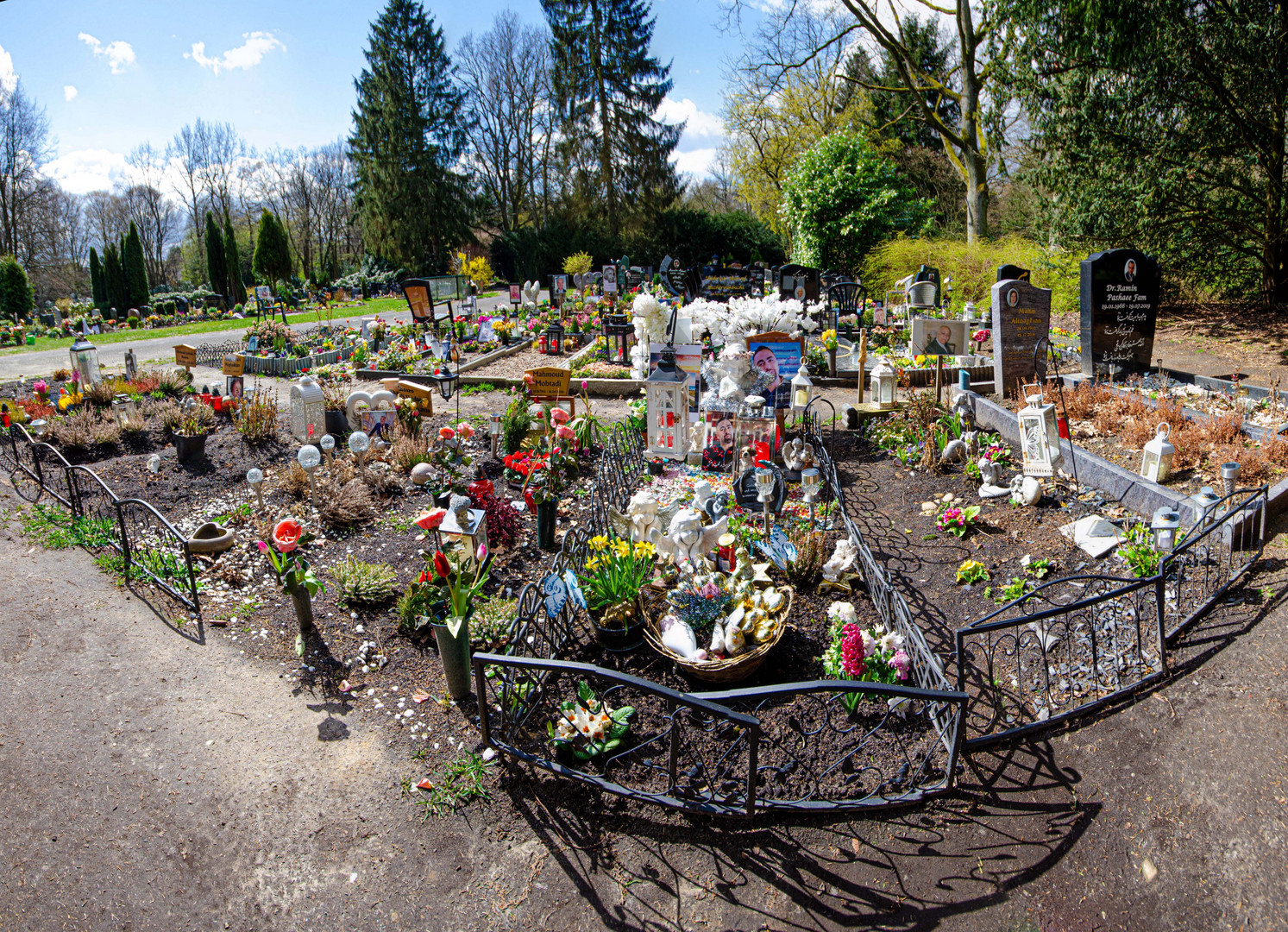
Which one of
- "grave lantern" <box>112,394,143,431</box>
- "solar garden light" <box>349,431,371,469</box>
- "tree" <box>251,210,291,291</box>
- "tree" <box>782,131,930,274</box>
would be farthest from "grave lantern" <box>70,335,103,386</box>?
"tree" <box>251,210,291,291</box>

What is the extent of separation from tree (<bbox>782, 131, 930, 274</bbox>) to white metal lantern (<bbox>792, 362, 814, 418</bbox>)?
49.1ft

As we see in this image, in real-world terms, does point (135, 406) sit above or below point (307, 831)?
above

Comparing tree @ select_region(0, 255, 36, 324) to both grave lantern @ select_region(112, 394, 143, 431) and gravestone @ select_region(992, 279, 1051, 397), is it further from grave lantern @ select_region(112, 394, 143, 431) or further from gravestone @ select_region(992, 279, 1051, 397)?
gravestone @ select_region(992, 279, 1051, 397)

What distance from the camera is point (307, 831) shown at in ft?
13.3

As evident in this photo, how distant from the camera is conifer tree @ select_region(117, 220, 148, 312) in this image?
34031mm

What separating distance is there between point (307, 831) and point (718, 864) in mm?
2273

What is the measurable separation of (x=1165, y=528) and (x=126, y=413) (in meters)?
13.7

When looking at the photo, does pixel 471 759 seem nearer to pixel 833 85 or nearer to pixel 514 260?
pixel 833 85

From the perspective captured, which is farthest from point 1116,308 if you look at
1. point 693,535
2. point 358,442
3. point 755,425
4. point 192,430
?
point 192,430

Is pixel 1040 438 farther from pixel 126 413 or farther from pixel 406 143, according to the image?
pixel 406 143

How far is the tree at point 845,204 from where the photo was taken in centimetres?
2225

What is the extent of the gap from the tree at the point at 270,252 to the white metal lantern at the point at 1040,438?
37.4m

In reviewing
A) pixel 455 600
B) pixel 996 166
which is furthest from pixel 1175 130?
pixel 455 600

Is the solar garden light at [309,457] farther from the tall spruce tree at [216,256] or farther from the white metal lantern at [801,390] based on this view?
the tall spruce tree at [216,256]
